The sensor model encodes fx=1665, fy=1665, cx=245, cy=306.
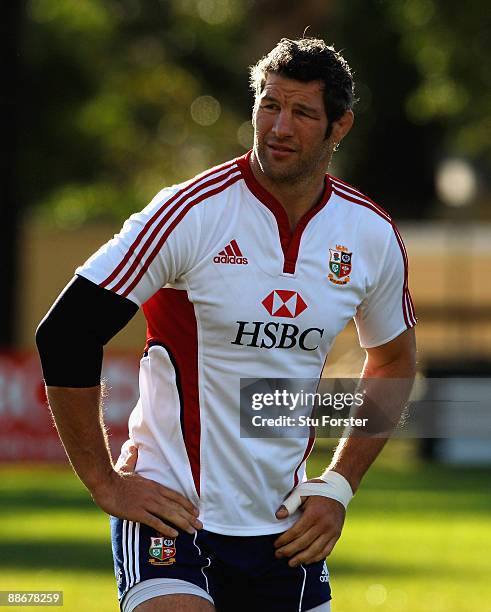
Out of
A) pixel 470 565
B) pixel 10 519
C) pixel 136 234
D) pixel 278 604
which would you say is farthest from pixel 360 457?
pixel 10 519

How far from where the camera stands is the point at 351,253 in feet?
19.1

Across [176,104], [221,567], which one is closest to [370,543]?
[221,567]

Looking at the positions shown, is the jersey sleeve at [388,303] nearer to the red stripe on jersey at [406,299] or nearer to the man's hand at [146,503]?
the red stripe on jersey at [406,299]

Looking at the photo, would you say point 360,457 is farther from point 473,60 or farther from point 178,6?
point 178,6

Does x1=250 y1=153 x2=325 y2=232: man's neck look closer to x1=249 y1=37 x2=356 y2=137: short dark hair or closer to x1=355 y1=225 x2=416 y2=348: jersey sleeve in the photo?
x1=249 y1=37 x2=356 y2=137: short dark hair

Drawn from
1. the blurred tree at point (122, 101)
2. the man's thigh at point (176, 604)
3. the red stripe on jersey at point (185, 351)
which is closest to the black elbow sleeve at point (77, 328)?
the red stripe on jersey at point (185, 351)

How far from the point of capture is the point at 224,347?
554 centimetres

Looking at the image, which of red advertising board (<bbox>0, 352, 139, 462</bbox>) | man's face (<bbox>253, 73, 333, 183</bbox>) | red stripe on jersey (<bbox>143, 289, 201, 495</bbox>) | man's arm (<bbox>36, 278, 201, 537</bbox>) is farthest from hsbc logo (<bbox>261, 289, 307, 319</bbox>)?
red advertising board (<bbox>0, 352, 139, 462</bbox>)

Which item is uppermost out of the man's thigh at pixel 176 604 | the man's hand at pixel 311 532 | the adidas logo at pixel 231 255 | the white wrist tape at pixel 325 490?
the adidas logo at pixel 231 255

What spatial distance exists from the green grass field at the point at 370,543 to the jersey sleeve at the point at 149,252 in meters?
6.06

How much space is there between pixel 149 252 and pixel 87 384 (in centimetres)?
47

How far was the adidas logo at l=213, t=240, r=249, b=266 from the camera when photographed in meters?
5.53

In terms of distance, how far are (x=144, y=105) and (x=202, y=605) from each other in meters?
46.1

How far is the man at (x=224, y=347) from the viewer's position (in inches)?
211
